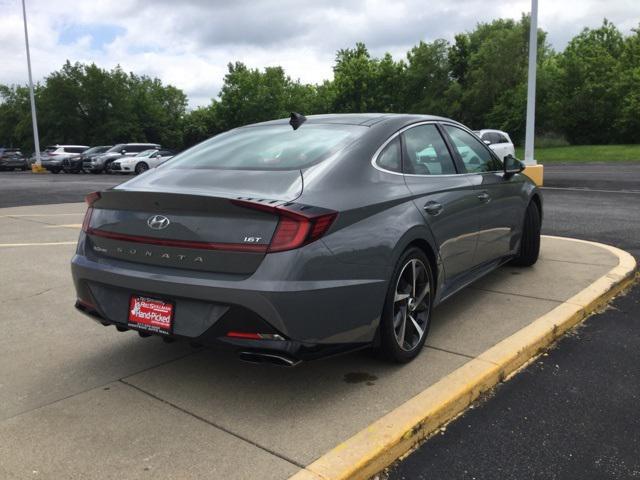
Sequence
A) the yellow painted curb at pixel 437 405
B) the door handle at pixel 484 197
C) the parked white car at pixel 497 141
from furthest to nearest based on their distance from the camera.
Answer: the parked white car at pixel 497 141 → the door handle at pixel 484 197 → the yellow painted curb at pixel 437 405

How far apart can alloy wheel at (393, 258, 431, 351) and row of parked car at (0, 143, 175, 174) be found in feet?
81.7

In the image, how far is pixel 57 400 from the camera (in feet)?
10.6

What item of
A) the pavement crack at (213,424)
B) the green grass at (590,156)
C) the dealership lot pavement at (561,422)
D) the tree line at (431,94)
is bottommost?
the dealership lot pavement at (561,422)

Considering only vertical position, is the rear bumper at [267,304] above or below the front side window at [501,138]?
below

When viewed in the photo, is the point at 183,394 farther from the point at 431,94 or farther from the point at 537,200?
the point at 431,94

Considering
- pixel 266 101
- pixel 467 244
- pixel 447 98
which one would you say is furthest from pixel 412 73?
pixel 467 244

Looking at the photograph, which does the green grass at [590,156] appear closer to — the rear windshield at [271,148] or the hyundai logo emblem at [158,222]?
the rear windshield at [271,148]

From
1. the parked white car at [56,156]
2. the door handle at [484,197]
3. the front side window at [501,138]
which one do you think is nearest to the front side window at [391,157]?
the door handle at [484,197]

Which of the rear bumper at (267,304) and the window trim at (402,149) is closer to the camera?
the rear bumper at (267,304)

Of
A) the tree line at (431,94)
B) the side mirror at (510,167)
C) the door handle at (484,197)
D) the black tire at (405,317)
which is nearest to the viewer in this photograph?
the black tire at (405,317)

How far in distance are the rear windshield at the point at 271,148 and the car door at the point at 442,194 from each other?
0.45m

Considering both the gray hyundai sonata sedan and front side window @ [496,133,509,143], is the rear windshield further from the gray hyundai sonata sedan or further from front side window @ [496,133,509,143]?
front side window @ [496,133,509,143]

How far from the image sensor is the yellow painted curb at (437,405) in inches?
100

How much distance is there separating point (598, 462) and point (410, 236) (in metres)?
1.52
